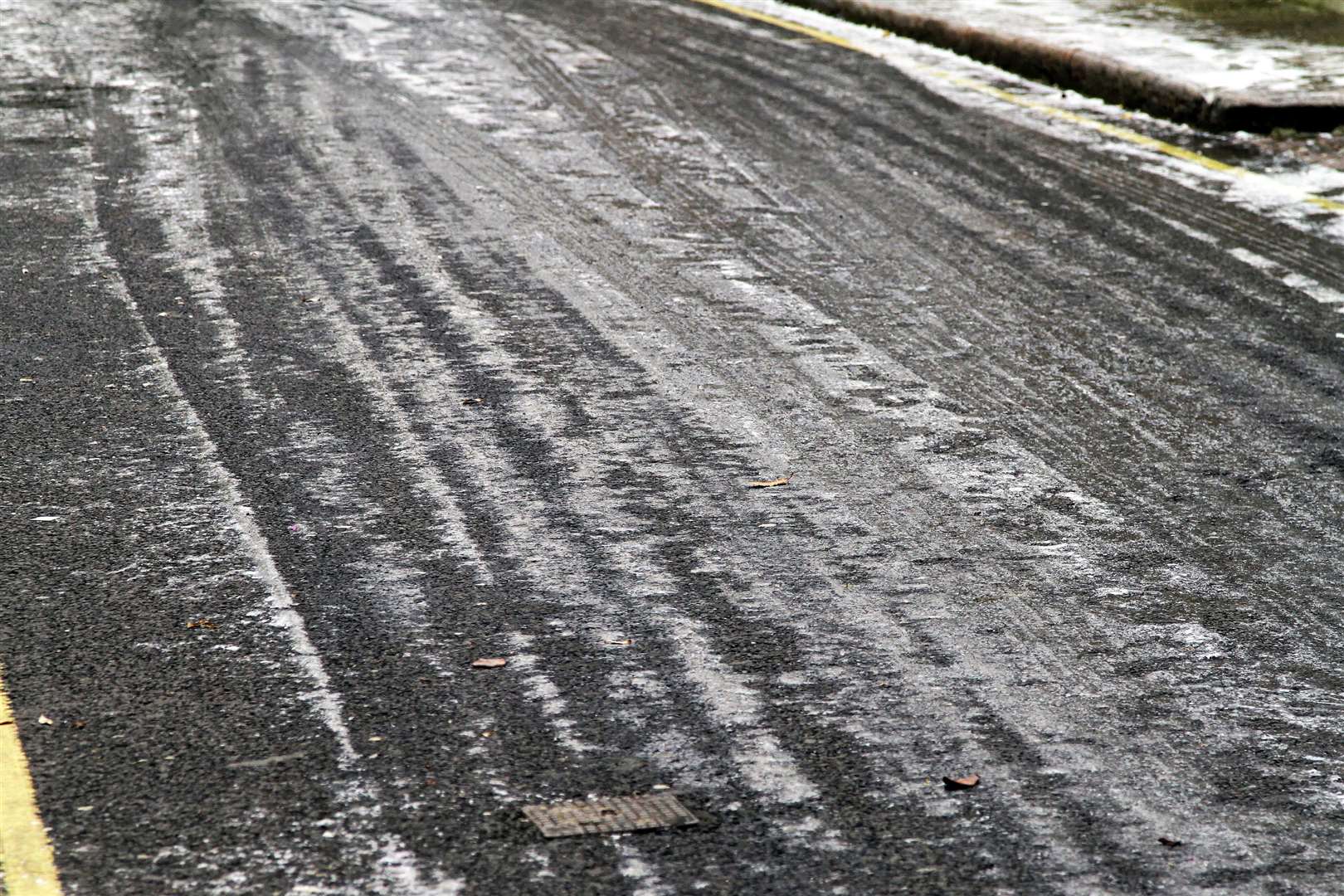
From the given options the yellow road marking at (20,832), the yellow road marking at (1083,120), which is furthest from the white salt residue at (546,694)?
the yellow road marking at (1083,120)

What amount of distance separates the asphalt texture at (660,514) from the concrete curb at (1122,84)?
4.87 ft

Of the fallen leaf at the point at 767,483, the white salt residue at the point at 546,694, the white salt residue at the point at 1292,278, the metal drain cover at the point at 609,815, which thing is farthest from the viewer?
the white salt residue at the point at 1292,278

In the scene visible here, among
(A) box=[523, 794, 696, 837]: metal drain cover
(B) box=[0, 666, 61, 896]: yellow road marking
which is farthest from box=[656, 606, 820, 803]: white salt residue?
(B) box=[0, 666, 61, 896]: yellow road marking

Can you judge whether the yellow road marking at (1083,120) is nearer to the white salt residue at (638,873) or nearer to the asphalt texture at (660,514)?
the asphalt texture at (660,514)

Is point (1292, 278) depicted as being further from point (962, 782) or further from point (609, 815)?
point (609, 815)

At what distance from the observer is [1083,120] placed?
9609 mm

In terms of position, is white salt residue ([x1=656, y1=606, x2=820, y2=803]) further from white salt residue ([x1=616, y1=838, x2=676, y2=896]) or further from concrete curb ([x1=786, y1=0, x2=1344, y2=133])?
concrete curb ([x1=786, y1=0, x2=1344, y2=133])

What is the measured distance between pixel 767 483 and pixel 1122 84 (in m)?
6.08

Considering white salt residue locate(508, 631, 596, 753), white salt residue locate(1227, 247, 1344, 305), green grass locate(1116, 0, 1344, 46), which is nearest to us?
white salt residue locate(508, 631, 596, 753)

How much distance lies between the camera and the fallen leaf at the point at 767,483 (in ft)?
16.0

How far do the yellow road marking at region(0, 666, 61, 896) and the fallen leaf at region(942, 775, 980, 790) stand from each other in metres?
1.70

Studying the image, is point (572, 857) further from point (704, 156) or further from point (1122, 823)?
point (704, 156)

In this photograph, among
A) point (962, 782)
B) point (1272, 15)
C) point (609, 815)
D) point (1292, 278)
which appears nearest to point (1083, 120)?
point (1292, 278)

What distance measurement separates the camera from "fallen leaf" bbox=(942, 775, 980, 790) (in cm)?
346
